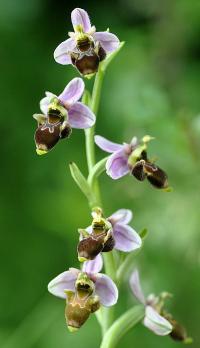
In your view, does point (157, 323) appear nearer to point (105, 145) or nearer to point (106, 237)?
point (106, 237)

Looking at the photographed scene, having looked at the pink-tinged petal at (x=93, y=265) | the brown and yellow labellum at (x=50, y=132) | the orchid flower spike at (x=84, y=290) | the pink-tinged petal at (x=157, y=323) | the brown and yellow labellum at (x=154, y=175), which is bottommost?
the pink-tinged petal at (x=157, y=323)

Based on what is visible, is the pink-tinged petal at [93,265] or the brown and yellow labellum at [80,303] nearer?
the brown and yellow labellum at [80,303]

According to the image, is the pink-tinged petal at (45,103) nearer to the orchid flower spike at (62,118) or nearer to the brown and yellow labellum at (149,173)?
the orchid flower spike at (62,118)

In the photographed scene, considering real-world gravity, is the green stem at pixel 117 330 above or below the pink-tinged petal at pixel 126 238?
below

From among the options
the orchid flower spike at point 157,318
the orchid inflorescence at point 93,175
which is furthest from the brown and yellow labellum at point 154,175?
the orchid flower spike at point 157,318

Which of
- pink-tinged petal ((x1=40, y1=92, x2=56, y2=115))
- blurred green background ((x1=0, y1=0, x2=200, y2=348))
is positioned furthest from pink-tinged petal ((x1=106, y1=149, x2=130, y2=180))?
blurred green background ((x1=0, y1=0, x2=200, y2=348))

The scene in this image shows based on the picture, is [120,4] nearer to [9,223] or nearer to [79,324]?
[9,223]

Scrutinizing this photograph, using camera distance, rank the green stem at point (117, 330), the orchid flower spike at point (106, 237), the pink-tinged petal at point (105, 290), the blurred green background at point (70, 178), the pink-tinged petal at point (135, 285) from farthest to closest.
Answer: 1. the blurred green background at point (70, 178)
2. the pink-tinged petal at point (135, 285)
3. the green stem at point (117, 330)
4. the pink-tinged petal at point (105, 290)
5. the orchid flower spike at point (106, 237)

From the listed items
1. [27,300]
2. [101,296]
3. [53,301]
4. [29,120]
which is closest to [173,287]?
[53,301]
